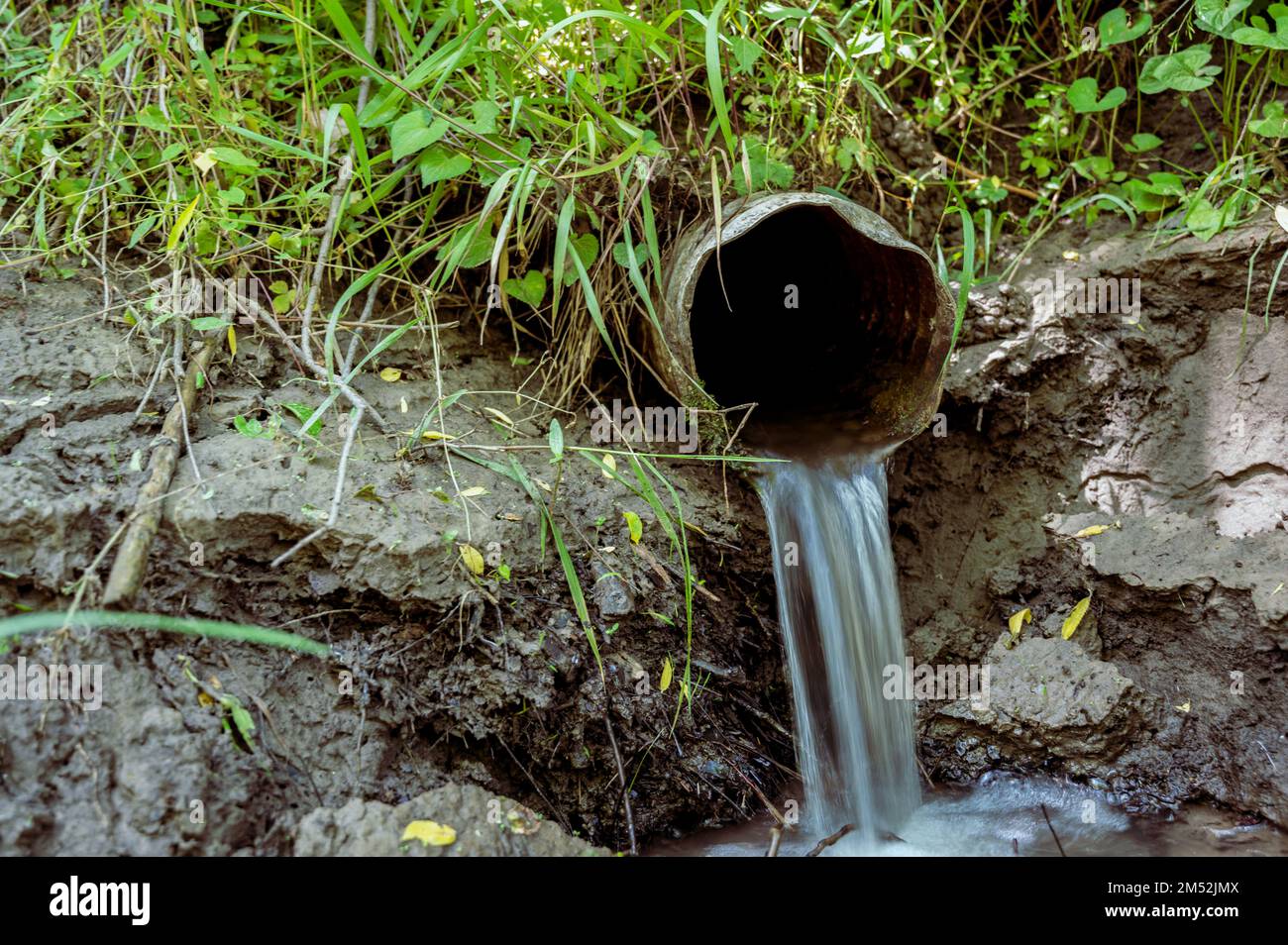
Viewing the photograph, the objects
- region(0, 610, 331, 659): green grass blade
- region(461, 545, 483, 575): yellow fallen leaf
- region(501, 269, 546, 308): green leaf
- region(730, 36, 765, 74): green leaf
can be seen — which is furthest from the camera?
region(501, 269, 546, 308): green leaf

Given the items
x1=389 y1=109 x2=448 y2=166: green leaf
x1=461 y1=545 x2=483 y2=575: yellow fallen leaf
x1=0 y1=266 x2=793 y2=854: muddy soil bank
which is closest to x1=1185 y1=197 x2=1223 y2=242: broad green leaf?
x1=0 y1=266 x2=793 y2=854: muddy soil bank

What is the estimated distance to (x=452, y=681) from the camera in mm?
2359

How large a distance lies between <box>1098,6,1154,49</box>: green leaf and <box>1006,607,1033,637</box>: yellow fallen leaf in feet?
6.59

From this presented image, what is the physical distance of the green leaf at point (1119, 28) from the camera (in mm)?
3361

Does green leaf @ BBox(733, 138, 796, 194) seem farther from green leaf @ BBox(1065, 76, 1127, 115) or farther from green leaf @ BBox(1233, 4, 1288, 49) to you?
green leaf @ BBox(1233, 4, 1288, 49)

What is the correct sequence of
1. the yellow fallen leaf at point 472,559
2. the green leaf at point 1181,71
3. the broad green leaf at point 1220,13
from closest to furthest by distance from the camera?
1. the yellow fallen leaf at point 472,559
2. the broad green leaf at point 1220,13
3. the green leaf at point 1181,71

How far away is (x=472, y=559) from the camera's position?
2.39 meters

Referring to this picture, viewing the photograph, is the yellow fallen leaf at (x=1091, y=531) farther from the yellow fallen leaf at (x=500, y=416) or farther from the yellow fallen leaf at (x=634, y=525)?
the yellow fallen leaf at (x=500, y=416)

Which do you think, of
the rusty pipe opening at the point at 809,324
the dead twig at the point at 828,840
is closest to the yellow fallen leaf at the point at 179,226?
the rusty pipe opening at the point at 809,324

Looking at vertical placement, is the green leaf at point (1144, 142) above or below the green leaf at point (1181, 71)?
below

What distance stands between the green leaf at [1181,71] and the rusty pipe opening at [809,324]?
1.22 meters

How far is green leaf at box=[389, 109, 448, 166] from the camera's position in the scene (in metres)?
2.57
